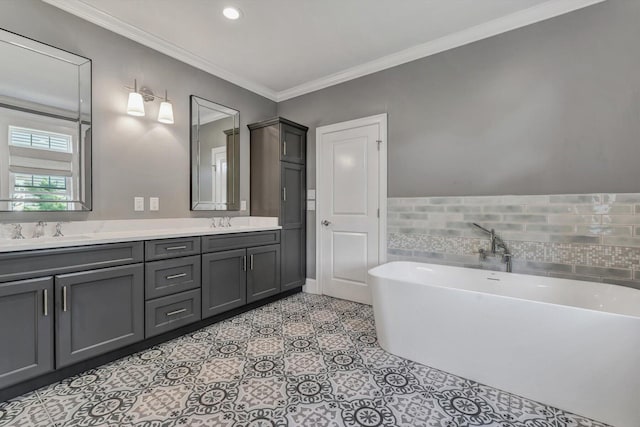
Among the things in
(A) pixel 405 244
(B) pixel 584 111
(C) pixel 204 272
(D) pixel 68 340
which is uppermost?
(B) pixel 584 111

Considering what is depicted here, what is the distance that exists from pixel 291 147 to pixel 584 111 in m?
2.67

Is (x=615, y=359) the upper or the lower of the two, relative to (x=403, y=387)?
upper

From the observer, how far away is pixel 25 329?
1581 mm

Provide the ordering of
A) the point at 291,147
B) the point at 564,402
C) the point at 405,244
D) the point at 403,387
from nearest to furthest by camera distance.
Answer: the point at 564,402
the point at 403,387
the point at 405,244
the point at 291,147

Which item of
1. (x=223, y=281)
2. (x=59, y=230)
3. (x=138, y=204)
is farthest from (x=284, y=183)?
(x=59, y=230)

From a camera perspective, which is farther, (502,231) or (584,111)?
(502,231)

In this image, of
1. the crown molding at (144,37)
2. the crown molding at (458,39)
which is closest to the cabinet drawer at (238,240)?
the crown molding at (144,37)

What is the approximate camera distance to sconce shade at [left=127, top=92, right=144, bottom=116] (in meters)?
2.39

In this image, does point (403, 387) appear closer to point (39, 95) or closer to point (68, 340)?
point (68, 340)

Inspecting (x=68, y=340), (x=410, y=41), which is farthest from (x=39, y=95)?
(x=410, y=41)

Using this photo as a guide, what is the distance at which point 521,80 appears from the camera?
2.33 m

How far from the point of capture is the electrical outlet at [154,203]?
2605 mm

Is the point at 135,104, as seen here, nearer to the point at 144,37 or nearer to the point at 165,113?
the point at 165,113

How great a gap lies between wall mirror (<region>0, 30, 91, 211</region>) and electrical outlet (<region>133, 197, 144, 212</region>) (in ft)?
1.08
